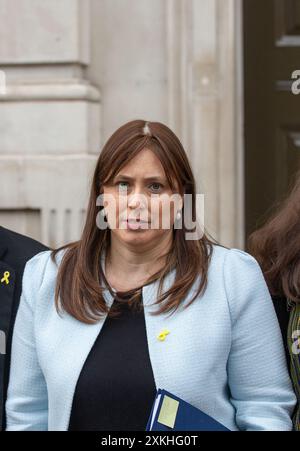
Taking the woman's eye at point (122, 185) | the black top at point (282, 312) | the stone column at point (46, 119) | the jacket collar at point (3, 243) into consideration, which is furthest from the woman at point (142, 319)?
the stone column at point (46, 119)

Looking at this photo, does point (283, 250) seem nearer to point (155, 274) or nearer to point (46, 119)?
point (155, 274)

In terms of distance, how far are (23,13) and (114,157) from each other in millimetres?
2775

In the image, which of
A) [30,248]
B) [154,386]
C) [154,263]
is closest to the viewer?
[154,386]

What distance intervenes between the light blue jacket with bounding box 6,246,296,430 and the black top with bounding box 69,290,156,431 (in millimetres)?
23

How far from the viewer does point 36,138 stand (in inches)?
222

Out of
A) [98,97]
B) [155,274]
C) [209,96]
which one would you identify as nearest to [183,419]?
[155,274]

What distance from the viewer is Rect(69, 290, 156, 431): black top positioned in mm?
2900

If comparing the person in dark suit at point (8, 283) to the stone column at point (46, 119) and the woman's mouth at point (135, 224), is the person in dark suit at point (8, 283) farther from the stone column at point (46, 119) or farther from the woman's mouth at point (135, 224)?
the stone column at point (46, 119)

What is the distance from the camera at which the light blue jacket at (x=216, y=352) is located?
291cm

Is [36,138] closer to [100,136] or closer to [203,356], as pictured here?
[100,136]

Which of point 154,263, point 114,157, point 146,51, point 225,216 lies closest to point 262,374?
point 154,263

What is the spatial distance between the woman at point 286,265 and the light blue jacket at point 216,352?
→ 0.05 m

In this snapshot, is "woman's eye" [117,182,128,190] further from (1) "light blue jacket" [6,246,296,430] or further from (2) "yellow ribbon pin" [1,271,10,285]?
(2) "yellow ribbon pin" [1,271,10,285]

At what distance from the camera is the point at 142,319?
3.04 m
